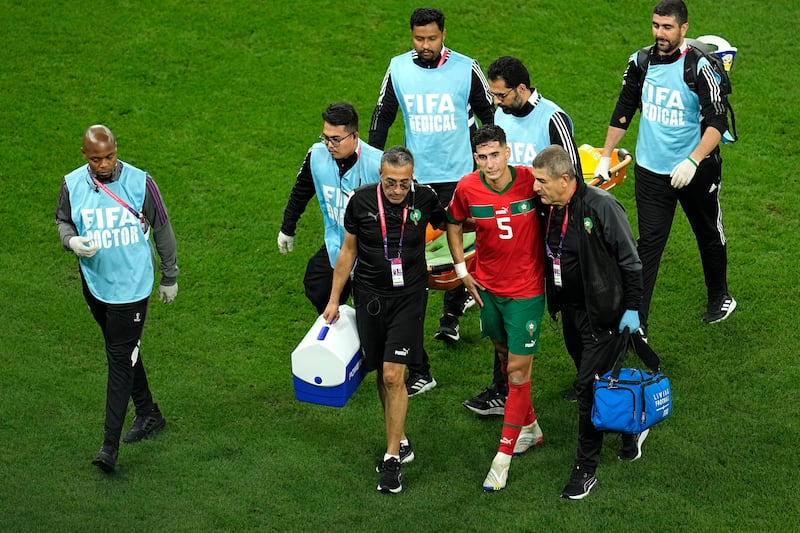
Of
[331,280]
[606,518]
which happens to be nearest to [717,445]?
[606,518]

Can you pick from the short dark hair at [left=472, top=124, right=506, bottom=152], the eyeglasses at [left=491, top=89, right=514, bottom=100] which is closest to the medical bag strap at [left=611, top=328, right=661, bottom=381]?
the short dark hair at [left=472, top=124, right=506, bottom=152]

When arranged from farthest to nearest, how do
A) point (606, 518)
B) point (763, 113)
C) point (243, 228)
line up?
point (763, 113) < point (243, 228) < point (606, 518)

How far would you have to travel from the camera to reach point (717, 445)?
24.7ft

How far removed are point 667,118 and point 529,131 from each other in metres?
1.35

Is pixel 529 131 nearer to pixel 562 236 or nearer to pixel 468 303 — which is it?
pixel 562 236

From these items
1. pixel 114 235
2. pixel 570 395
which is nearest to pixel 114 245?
pixel 114 235

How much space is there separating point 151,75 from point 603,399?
7.80 metres

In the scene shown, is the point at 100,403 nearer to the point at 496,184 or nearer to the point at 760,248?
the point at 496,184

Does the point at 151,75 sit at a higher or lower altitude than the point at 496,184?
lower

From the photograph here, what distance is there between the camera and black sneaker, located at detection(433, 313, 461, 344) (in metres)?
9.12

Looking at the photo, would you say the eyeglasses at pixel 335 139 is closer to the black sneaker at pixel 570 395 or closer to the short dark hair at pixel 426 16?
the short dark hair at pixel 426 16

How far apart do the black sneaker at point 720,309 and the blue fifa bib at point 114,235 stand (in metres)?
4.34

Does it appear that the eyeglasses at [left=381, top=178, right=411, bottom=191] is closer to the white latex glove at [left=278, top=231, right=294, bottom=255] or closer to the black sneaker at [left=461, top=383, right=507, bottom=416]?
the white latex glove at [left=278, top=231, right=294, bottom=255]

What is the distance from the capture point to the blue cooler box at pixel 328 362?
23.8ft
